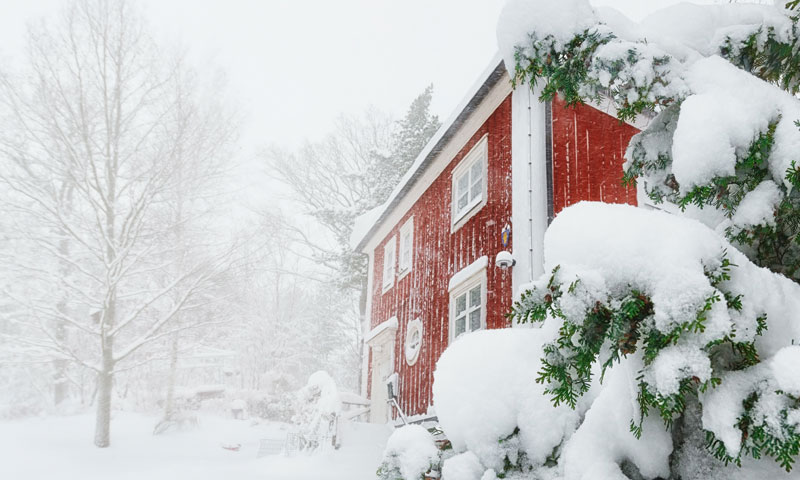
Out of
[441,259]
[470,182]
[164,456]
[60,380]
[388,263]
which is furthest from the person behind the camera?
[60,380]

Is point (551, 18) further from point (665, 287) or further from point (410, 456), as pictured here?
point (410, 456)

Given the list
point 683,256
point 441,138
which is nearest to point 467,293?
point 441,138

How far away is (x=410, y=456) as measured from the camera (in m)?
2.54

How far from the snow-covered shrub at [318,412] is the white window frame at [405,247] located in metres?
3.10

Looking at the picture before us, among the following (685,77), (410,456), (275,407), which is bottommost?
(275,407)

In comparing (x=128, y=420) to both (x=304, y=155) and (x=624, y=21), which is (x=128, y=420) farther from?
(x=624, y=21)

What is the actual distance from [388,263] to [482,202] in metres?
5.72

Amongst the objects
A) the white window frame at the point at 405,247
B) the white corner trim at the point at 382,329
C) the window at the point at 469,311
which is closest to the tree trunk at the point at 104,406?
the white corner trim at the point at 382,329

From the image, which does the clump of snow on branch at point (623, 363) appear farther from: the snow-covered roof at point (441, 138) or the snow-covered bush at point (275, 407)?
the snow-covered bush at point (275, 407)

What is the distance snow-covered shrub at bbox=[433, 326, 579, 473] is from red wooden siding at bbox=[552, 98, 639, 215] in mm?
5294

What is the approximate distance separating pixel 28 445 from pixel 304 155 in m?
14.5

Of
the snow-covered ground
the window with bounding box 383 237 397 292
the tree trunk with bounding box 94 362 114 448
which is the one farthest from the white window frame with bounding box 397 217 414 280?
the tree trunk with bounding box 94 362 114 448

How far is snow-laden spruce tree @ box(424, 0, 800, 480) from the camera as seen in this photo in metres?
1.55

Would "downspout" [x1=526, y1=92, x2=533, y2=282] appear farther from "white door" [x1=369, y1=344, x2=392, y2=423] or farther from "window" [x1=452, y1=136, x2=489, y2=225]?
"white door" [x1=369, y1=344, x2=392, y2=423]
